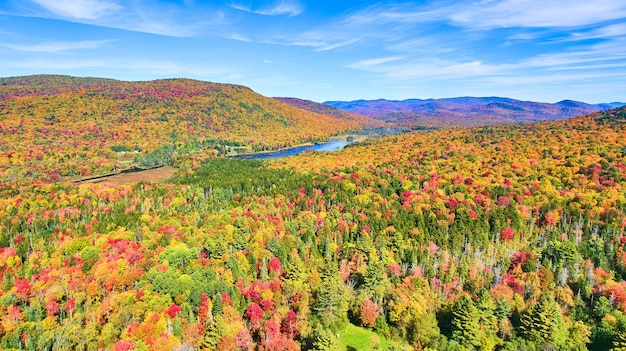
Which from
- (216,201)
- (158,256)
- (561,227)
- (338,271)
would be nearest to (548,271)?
(561,227)

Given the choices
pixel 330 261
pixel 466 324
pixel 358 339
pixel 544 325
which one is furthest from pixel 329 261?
pixel 544 325

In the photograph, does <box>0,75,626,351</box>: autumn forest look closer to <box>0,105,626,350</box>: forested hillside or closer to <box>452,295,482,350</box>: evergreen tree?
<box>452,295,482,350</box>: evergreen tree

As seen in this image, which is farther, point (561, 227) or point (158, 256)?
point (561, 227)

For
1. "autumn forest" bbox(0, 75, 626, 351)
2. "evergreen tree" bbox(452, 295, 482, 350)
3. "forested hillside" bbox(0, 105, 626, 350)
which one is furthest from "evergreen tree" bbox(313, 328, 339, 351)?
"evergreen tree" bbox(452, 295, 482, 350)

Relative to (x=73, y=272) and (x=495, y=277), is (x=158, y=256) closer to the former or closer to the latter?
(x=73, y=272)

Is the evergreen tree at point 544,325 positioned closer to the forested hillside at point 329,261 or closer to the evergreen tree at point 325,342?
the forested hillside at point 329,261

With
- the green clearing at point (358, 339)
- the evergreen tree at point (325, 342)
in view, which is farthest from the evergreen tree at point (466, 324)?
the evergreen tree at point (325, 342)

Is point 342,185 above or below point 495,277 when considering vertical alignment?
above
